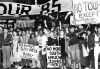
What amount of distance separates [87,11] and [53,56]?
2366 mm

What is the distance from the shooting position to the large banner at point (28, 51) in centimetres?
1623

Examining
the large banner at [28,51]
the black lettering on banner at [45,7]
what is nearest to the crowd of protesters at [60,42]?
the large banner at [28,51]

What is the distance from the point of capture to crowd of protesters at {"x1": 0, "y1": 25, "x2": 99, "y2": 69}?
617 inches

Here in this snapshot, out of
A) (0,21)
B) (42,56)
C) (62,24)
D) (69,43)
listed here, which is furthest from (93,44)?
(0,21)

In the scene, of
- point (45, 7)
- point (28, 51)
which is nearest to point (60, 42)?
point (28, 51)

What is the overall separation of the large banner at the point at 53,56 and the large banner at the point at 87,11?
5.16 ft

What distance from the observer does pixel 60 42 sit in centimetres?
1620

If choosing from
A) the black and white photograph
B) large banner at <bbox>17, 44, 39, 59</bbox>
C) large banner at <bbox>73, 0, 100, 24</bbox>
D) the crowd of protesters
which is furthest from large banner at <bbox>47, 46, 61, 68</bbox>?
large banner at <bbox>73, 0, 100, 24</bbox>

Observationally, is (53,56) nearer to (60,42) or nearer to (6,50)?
(60,42)

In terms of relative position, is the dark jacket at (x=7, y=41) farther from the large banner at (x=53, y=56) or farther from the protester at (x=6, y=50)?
the large banner at (x=53, y=56)

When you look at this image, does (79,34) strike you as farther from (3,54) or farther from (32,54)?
(3,54)

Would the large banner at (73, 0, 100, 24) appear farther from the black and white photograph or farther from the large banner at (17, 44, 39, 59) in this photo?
the large banner at (17, 44, 39, 59)

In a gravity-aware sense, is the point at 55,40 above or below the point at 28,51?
above

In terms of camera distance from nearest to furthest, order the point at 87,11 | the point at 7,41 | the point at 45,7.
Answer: the point at 87,11 → the point at 45,7 → the point at 7,41
